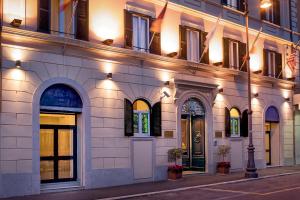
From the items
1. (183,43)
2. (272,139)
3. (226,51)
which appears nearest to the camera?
(183,43)

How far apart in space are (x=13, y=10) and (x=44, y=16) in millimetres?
1257

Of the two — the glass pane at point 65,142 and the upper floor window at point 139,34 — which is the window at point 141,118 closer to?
the upper floor window at point 139,34

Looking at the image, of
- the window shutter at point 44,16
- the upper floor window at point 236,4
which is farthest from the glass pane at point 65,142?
the upper floor window at point 236,4

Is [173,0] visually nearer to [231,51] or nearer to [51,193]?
[231,51]

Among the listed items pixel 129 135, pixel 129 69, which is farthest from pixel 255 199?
pixel 129 69

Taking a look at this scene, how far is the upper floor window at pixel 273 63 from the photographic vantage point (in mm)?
29016

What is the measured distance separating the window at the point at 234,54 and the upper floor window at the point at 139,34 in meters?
6.05

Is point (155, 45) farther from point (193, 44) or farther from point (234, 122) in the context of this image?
point (234, 122)

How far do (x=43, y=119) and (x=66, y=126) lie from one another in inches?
42.7

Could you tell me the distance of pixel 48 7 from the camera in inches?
696

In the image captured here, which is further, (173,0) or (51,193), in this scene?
(173,0)

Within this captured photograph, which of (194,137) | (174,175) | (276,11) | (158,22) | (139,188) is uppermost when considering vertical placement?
(276,11)

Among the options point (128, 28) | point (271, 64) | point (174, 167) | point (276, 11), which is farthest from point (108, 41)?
point (276, 11)

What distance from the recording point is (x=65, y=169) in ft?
60.7
